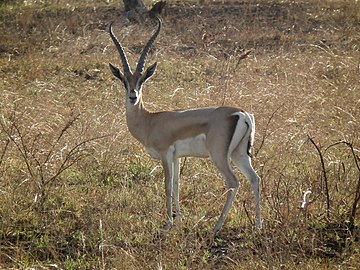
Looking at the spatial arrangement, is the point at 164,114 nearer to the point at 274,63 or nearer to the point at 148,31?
the point at 274,63

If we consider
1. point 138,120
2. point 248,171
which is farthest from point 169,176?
point 138,120

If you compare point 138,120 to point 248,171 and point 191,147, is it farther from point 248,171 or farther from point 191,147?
point 248,171

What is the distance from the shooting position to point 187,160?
21.8ft

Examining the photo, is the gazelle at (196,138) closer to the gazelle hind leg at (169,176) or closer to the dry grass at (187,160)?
the gazelle hind leg at (169,176)

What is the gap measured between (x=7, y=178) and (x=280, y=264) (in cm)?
265

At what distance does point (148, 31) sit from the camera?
1402cm

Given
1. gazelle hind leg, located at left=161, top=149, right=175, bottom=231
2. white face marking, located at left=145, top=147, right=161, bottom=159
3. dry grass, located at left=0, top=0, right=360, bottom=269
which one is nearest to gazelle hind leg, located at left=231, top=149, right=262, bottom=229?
dry grass, located at left=0, top=0, right=360, bottom=269

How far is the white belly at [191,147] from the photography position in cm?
522

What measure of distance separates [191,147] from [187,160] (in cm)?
135

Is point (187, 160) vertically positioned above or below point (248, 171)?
below

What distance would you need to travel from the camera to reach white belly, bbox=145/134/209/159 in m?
5.22

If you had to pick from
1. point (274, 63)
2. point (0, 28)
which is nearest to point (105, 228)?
point (274, 63)

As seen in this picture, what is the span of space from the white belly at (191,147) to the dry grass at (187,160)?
338mm

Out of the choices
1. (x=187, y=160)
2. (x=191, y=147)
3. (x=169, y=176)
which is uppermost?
(x=191, y=147)
